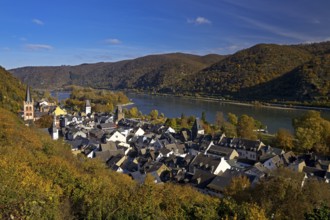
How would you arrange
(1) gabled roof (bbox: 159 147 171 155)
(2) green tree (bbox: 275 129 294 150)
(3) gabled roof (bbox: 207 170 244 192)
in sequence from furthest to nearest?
(2) green tree (bbox: 275 129 294 150) < (1) gabled roof (bbox: 159 147 171 155) < (3) gabled roof (bbox: 207 170 244 192)

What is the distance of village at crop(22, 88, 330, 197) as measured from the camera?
20562 mm

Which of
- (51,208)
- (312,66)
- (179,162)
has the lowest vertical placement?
(179,162)

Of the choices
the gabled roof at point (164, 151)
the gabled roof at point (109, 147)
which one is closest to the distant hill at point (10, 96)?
the gabled roof at point (109, 147)

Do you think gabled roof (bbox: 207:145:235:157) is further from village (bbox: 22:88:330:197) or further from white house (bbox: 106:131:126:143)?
white house (bbox: 106:131:126:143)

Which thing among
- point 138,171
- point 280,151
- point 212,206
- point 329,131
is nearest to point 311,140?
point 329,131

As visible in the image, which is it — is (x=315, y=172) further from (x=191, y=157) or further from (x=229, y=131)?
(x=229, y=131)

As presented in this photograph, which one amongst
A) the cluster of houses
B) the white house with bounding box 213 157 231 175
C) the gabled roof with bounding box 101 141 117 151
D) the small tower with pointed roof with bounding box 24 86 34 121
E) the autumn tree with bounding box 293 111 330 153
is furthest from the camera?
the small tower with pointed roof with bounding box 24 86 34 121

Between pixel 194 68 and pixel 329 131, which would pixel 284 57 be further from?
pixel 329 131

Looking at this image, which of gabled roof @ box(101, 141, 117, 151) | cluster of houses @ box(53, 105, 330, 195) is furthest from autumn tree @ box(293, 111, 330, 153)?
gabled roof @ box(101, 141, 117, 151)

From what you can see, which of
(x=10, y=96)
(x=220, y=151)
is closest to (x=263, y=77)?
(x=10, y=96)

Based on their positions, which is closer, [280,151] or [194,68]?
[280,151]

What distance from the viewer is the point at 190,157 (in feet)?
80.8

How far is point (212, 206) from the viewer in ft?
27.8

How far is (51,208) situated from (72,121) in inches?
1444
